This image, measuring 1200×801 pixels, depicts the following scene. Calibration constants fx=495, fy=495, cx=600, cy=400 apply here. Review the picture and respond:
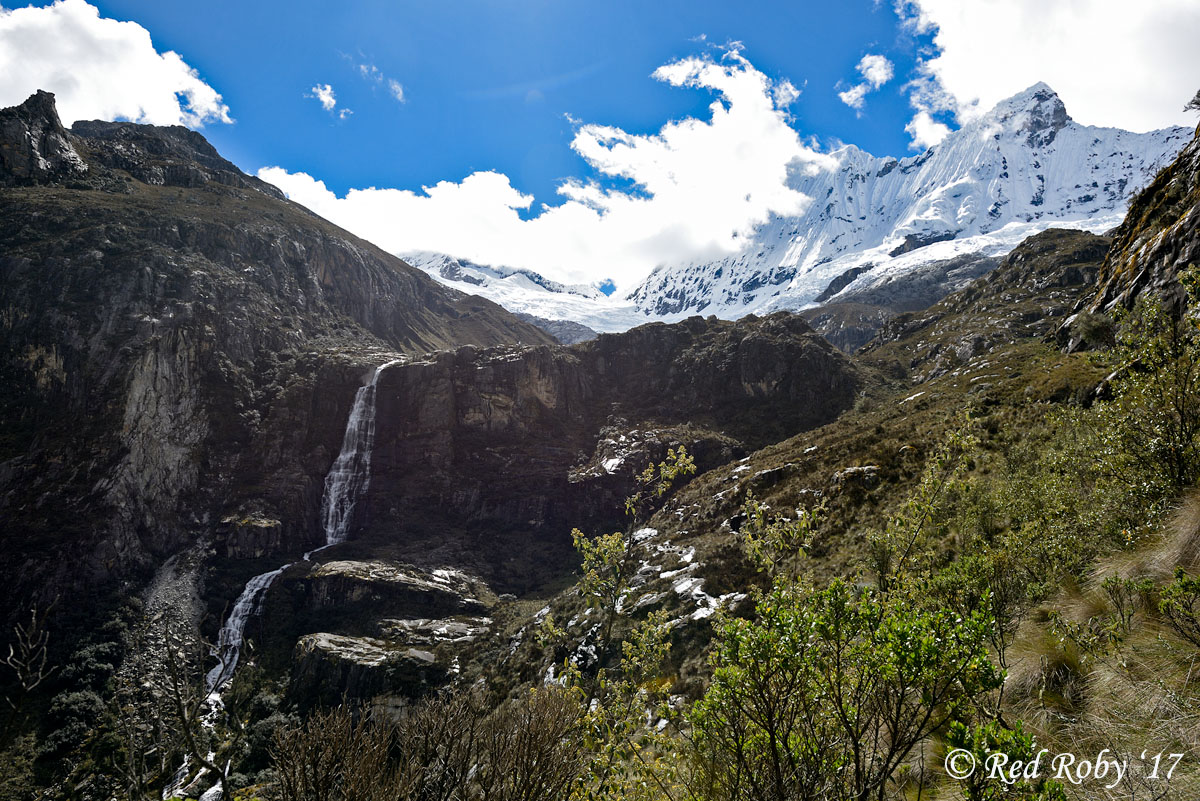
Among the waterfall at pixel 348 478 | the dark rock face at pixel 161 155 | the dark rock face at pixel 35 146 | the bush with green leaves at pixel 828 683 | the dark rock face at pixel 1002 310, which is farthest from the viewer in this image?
the dark rock face at pixel 161 155

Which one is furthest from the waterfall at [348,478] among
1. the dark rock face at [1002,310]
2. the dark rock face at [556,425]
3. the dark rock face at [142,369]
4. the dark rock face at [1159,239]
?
the dark rock face at [1002,310]

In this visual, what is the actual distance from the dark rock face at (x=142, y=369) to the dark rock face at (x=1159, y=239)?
81.3 meters

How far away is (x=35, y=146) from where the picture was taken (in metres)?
96.4

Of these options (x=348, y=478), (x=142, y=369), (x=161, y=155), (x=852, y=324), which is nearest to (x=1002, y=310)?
(x=348, y=478)

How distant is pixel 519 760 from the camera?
24.4 feet

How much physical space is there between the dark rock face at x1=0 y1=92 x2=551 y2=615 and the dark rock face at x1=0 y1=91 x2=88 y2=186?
31cm

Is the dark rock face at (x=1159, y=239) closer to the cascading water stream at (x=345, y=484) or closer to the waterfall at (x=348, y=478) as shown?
the cascading water stream at (x=345, y=484)

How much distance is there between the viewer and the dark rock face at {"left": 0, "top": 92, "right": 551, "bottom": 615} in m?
55.2

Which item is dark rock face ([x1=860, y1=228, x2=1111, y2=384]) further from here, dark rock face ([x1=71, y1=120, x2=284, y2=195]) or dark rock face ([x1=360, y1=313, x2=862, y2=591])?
dark rock face ([x1=71, y1=120, x2=284, y2=195])

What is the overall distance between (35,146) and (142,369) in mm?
74923

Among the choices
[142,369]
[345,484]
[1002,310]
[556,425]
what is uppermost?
[1002,310]

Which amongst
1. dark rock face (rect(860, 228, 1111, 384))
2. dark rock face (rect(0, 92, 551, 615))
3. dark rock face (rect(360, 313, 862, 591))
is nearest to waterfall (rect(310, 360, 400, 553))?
dark rock face (rect(360, 313, 862, 591))

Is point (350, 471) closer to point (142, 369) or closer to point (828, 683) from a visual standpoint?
point (142, 369)

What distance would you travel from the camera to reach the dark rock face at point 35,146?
92312mm
